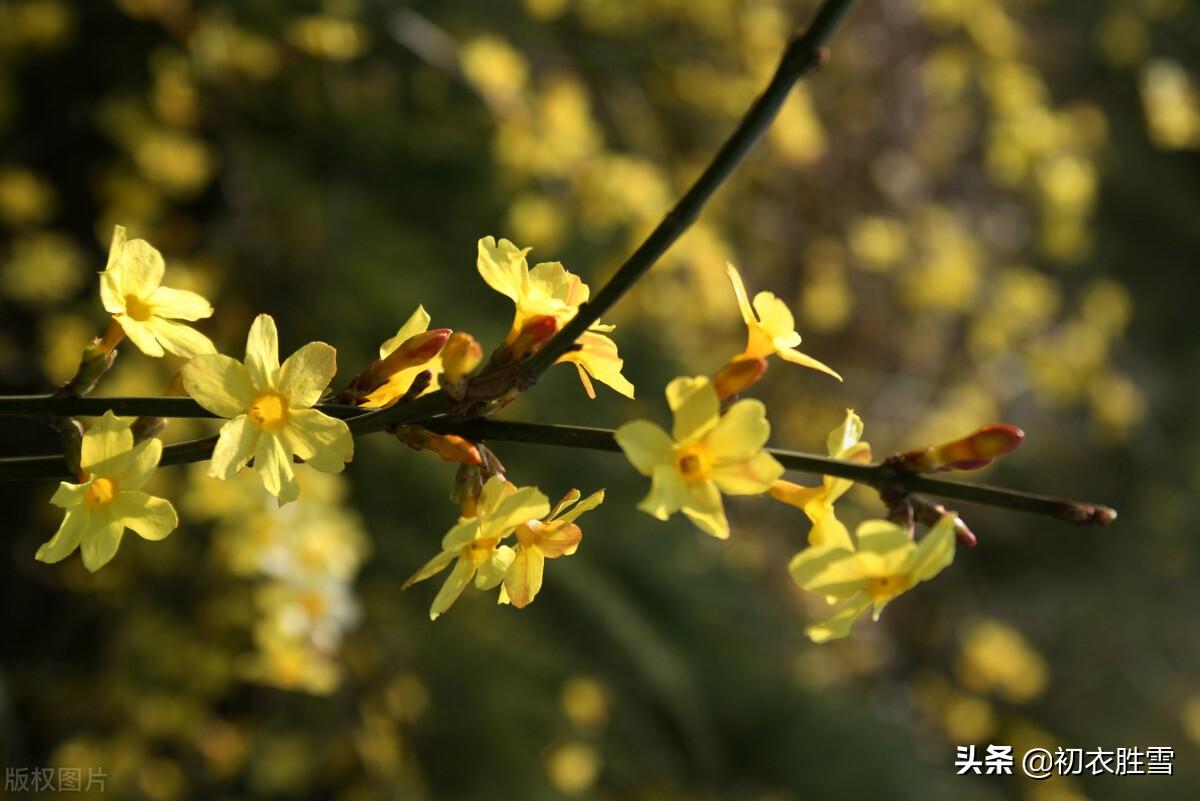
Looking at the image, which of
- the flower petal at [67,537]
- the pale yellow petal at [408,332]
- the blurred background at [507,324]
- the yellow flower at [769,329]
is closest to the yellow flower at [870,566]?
the yellow flower at [769,329]

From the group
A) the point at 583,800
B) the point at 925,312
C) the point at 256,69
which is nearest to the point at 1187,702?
the point at 925,312

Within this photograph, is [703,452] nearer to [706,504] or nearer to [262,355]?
[706,504]

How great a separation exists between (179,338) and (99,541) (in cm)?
11

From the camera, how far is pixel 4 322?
66.8 inches

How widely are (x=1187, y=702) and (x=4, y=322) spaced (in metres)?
3.47

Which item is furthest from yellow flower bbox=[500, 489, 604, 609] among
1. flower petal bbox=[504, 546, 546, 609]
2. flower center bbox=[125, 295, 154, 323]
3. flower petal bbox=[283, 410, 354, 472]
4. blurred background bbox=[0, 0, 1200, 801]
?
blurred background bbox=[0, 0, 1200, 801]

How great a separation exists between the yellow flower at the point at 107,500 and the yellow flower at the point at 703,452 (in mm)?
214

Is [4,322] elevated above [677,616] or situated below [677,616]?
below

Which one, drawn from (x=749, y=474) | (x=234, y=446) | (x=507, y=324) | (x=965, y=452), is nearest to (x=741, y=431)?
(x=749, y=474)

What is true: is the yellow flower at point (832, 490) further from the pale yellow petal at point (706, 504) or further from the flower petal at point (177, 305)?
the flower petal at point (177, 305)

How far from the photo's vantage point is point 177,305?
54cm

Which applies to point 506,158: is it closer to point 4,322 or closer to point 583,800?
point 4,322

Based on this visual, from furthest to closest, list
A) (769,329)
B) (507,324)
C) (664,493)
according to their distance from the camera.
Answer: (507,324)
(769,329)
(664,493)

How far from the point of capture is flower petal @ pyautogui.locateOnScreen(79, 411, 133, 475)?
1.51ft
